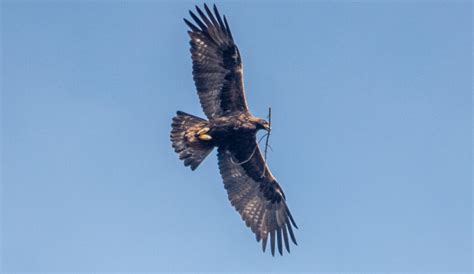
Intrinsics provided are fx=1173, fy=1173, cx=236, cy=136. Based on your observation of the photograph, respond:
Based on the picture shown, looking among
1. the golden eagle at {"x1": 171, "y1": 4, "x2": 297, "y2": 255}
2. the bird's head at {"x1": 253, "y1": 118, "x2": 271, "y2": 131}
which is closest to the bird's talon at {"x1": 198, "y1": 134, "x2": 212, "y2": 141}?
the golden eagle at {"x1": 171, "y1": 4, "x2": 297, "y2": 255}

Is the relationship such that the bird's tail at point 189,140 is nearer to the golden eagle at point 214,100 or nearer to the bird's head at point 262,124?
the golden eagle at point 214,100

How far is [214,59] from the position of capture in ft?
70.5

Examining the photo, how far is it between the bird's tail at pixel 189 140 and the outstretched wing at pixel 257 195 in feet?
2.79

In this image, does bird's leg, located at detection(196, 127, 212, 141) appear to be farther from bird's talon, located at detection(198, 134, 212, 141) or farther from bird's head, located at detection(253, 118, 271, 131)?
bird's head, located at detection(253, 118, 271, 131)

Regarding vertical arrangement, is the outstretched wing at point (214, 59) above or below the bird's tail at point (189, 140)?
above

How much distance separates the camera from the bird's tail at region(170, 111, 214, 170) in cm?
2147

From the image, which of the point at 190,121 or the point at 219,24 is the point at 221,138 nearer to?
the point at 190,121

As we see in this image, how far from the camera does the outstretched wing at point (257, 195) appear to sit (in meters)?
22.4

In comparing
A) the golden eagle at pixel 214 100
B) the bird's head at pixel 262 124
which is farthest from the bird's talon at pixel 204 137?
the bird's head at pixel 262 124

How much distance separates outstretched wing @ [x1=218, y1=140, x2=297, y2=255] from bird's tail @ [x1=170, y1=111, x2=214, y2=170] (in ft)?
2.79

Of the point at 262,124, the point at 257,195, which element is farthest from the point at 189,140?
the point at 257,195

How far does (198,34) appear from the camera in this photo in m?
21.5

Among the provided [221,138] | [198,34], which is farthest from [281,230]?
[198,34]

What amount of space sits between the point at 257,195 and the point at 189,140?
2.14 metres
